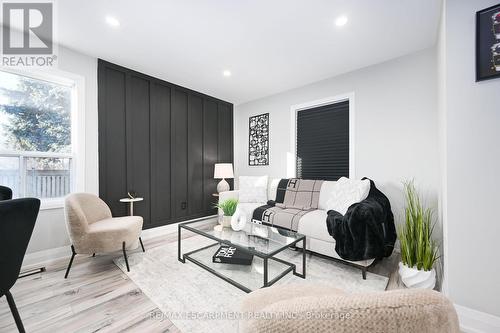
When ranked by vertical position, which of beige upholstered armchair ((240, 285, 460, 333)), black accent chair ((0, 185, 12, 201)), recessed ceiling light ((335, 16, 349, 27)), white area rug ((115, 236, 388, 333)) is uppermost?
recessed ceiling light ((335, 16, 349, 27))

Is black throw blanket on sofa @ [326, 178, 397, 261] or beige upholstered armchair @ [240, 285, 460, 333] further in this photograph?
black throw blanket on sofa @ [326, 178, 397, 261]

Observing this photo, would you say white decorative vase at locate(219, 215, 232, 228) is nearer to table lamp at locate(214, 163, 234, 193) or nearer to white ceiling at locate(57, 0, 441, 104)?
table lamp at locate(214, 163, 234, 193)

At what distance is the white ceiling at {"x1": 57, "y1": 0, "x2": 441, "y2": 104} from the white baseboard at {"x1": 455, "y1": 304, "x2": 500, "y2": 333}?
8.00ft

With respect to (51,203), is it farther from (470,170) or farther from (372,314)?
(470,170)

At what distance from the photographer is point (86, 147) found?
8.42 feet

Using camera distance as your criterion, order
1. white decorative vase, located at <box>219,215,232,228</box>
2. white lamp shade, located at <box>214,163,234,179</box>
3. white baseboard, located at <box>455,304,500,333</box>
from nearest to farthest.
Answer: white baseboard, located at <box>455,304,500,333</box>, white decorative vase, located at <box>219,215,232,228</box>, white lamp shade, located at <box>214,163,234,179</box>

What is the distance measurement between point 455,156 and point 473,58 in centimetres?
67

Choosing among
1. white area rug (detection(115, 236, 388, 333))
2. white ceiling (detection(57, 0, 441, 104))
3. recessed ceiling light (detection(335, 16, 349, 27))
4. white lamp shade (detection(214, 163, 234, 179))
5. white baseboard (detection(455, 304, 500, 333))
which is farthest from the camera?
white lamp shade (detection(214, 163, 234, 179))

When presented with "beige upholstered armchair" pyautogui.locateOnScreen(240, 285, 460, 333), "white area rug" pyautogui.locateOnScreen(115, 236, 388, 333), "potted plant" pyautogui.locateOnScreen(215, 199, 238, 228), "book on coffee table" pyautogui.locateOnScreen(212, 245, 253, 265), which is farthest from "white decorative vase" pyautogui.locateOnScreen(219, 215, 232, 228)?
A: "beige upholstered armchair" pyautogui.locateOnScreen(240, 285, 460, 333)

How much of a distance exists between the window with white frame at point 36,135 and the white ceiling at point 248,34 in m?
0.67

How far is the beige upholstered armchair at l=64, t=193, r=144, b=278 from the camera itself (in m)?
1.88

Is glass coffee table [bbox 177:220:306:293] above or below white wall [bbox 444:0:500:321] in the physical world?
below

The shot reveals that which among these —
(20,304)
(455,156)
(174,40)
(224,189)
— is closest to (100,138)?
(174,40)

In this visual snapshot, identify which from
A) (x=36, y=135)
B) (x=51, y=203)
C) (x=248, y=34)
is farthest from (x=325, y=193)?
(x=36, y=135)
